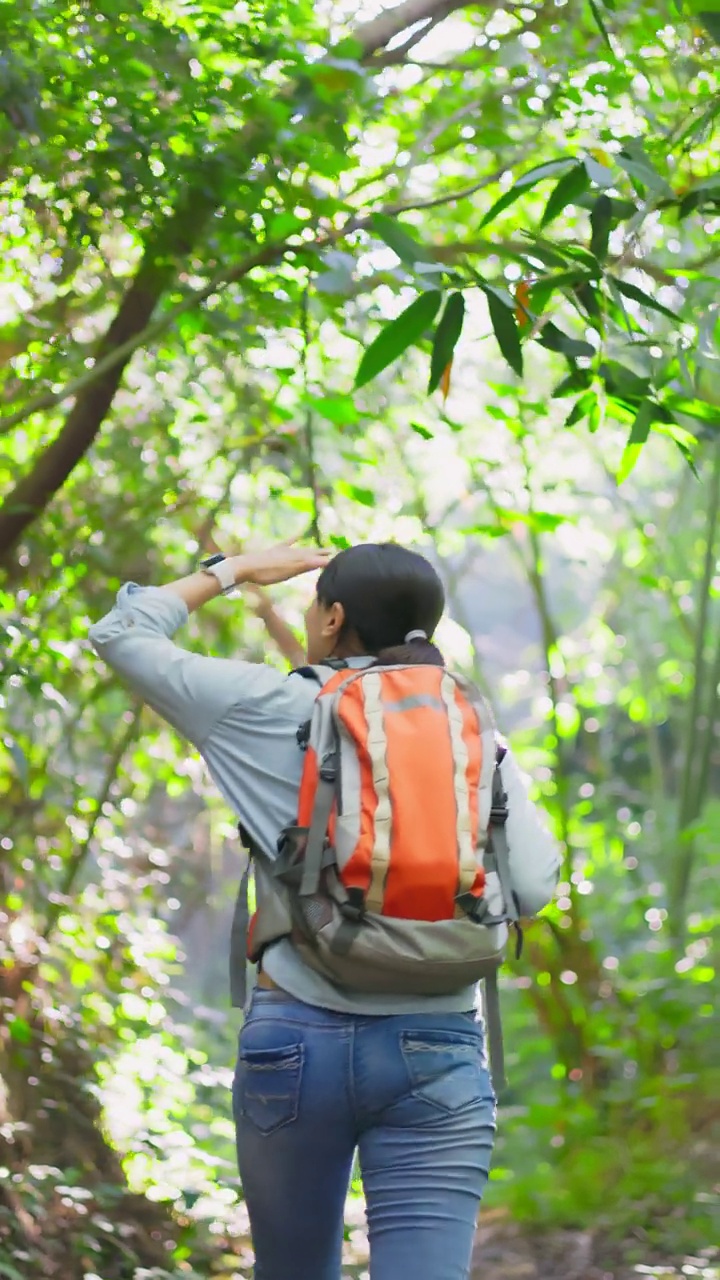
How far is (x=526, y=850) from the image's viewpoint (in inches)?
75.6

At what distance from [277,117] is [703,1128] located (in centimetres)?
403

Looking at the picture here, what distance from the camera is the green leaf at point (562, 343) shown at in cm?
224

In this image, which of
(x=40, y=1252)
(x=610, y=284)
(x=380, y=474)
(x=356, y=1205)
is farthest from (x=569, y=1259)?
(x=610, y=284)

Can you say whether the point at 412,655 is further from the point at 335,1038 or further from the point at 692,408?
the point at 692,408

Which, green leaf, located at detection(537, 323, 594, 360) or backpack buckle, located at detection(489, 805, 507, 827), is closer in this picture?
backpack buckle, located at detection(489, 805, 507, 827)

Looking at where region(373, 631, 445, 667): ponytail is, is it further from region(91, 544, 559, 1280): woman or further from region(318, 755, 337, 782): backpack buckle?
region(318, 755, 337, 782): backpack buckle

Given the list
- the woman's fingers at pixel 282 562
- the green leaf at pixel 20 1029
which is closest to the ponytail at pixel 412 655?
the woman's fingers at pixel 282 562

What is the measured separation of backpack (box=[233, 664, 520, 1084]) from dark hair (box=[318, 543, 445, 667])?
0.11 meters

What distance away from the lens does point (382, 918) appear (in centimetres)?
174

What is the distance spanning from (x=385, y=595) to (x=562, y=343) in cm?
59

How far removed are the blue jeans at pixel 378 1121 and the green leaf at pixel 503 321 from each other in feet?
3.07

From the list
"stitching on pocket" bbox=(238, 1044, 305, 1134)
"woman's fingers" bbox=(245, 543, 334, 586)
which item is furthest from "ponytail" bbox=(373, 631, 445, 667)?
"stitching on pocket" bbox=(238, 1044, 305, 1134)

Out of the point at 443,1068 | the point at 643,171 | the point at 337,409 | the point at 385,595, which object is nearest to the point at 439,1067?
the point at 443,1068

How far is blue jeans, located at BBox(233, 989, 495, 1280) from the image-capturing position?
5.85 feet
